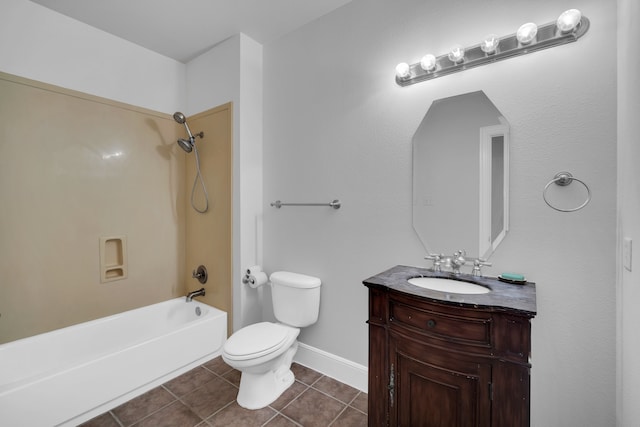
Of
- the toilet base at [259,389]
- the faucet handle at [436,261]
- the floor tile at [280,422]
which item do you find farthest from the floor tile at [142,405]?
the faucet handle at [436,261]

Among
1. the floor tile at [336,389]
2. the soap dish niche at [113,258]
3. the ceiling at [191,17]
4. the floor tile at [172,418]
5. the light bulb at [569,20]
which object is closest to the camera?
the light bulb at [569,20]

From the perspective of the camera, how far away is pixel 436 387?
1163 millimetres

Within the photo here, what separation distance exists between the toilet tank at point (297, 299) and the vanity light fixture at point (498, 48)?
4.86 ft

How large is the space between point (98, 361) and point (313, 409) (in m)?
1.34

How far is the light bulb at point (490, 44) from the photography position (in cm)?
136

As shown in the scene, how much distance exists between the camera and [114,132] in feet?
7.73

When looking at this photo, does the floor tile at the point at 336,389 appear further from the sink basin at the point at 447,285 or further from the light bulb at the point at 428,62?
the light bulb at the point at 428,62

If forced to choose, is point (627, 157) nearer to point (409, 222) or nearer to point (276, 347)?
point (409, 222)

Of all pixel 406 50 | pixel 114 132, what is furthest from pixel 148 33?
pixel 406 50

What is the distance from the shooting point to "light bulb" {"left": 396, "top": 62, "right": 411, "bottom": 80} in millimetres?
1634

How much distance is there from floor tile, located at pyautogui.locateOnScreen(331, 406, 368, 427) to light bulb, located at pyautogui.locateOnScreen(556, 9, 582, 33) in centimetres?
221

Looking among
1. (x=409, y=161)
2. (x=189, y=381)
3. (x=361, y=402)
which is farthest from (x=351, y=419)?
(x=409, y=161)

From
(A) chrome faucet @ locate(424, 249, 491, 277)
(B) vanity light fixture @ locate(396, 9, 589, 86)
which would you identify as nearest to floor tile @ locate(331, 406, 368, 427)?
(A) chrome faucet @ locate(424, 249, 491, 277)

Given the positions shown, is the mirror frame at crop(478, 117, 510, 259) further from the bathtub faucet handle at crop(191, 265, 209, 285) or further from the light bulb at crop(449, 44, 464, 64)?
the bathtub faucet handle at crop(191, 265, 209, 285)
